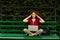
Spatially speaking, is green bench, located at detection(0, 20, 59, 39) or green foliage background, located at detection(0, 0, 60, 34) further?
green foliage background, located at detection(0, 0, 60, 34)

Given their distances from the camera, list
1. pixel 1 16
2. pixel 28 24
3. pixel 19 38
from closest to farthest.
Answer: pixel 19 38 → pixel 28 24 → pixel 1 16

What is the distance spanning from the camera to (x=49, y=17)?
8859mm

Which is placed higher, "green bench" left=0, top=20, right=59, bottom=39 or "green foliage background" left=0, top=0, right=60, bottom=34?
"green foliage background" left=0, top=0, right=60, bottom=34

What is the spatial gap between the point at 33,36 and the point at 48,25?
2.60 ft

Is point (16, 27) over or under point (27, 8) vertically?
under

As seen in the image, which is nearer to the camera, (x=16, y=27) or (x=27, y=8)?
(x=16, y=27)

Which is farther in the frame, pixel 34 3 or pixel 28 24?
pixel 34 3

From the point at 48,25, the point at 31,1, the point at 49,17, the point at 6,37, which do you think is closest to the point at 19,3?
the point at 31,1

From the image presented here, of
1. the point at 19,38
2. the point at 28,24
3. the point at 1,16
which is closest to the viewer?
the point at 19,38

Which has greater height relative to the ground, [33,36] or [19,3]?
[19,3]

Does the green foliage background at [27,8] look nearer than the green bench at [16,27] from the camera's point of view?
No

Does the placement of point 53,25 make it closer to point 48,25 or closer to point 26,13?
point 48,25

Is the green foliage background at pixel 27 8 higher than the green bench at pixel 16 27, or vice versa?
the green foliage background at pixel 27 8

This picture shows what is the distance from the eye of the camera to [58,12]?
909 cm
